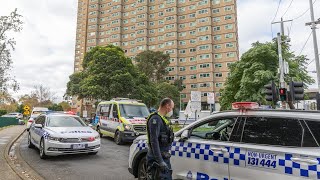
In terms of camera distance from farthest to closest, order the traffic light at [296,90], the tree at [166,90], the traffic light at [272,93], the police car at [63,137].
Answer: the tree at [166,90], the traffic light at [272,93], the traffic light at [296,90], the police car at [63,137]

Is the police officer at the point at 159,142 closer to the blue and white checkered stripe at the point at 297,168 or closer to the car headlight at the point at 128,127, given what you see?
the blue and white checkered stripe at the point at 297,168

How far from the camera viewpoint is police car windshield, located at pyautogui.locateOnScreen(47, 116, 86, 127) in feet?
31.1

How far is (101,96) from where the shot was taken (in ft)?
109

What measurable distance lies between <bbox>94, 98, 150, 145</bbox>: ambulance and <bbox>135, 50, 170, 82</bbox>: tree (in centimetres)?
4877

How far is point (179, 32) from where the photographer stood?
74.5m

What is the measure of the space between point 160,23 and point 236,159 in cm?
7721

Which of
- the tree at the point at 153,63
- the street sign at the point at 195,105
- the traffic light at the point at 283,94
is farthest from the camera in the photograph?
the tree at the point at 153,63

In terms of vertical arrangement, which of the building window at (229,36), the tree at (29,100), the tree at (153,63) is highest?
the building window at (229,36)

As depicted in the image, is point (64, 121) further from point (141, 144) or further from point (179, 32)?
Answer: point (179, 32)

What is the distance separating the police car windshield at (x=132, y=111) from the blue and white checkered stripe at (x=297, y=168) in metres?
9.89

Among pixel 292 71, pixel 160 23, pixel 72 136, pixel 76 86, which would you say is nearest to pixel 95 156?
pixel 72 136

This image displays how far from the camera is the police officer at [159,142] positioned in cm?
357

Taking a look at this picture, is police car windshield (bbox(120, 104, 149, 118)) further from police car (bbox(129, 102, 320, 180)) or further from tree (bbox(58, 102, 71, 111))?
tree (bbox(58, 102, 71, 111))

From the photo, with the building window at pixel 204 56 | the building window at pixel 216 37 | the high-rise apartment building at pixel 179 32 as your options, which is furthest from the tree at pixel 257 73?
the building window at pixel 216 37
